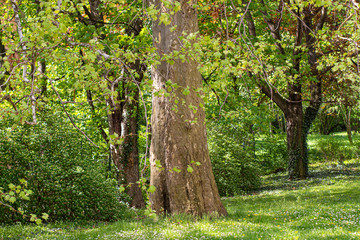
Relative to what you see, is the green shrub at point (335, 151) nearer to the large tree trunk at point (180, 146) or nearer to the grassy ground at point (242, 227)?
the grassy ground at point (242, 227)

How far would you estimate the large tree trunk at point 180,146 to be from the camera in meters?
7.52

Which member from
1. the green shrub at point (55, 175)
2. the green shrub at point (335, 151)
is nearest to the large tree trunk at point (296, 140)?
the green shrub at point (335, 151)

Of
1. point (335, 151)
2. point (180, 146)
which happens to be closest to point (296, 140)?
point (335, 151)

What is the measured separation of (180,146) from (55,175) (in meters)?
3.73

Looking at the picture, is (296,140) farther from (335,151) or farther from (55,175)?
(55,175)

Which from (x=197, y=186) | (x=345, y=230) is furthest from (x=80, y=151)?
(x=345, y=230)

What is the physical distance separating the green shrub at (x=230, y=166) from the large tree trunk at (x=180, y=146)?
25.0ft

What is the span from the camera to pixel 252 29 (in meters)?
15.5

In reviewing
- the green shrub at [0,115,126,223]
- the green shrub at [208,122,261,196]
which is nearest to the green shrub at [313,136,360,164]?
the green shrub at [208,122,261,196]

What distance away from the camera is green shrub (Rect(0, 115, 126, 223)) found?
9000 millimetres

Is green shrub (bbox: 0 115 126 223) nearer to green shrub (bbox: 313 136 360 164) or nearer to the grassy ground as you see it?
the grassy ground

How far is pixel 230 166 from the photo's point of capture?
51.8ft

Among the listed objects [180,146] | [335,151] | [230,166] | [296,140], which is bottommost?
[335,151]

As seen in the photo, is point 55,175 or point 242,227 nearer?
point 242,227
